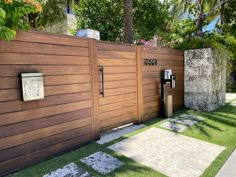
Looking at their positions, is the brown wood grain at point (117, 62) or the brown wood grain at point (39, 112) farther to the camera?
the brown wood grain at point (117, 62)

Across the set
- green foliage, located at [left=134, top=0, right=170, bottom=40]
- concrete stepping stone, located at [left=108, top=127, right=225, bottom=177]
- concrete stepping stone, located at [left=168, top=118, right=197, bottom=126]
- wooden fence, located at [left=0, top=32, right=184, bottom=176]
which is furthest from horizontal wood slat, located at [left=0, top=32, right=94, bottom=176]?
green foliage, located at [left=134, top=0, right=170, bottom=40]

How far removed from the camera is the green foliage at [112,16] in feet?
32.4

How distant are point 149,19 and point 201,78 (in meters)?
5.55

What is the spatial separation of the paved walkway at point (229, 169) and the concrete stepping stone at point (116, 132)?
1.90 m

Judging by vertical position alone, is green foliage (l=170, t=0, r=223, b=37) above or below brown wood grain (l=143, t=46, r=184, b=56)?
above

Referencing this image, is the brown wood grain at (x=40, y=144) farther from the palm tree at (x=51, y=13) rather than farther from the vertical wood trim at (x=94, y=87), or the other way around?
the palm tree at (x=51, y=13)

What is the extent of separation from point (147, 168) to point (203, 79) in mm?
4198

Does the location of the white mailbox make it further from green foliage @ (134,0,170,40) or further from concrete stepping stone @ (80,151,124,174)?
green foliage @ (134,0,170,40)

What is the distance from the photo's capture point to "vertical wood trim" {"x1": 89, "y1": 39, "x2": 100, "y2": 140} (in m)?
3.79

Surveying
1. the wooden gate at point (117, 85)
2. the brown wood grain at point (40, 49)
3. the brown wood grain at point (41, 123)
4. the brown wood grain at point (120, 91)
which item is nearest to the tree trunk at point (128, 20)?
the wooden gate at point (117, 85)

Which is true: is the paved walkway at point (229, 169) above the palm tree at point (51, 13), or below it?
below

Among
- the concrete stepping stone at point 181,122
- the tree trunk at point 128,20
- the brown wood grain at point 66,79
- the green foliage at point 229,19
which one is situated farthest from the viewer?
the green foliage at point 229,19

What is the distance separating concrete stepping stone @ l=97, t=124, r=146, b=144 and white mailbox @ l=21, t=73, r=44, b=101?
4.87ft

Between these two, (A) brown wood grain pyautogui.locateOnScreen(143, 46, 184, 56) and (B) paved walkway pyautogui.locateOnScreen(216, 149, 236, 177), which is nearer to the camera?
(B) paved walkway pyautogui.locateOnScreen(216, 149, 236, 177)
